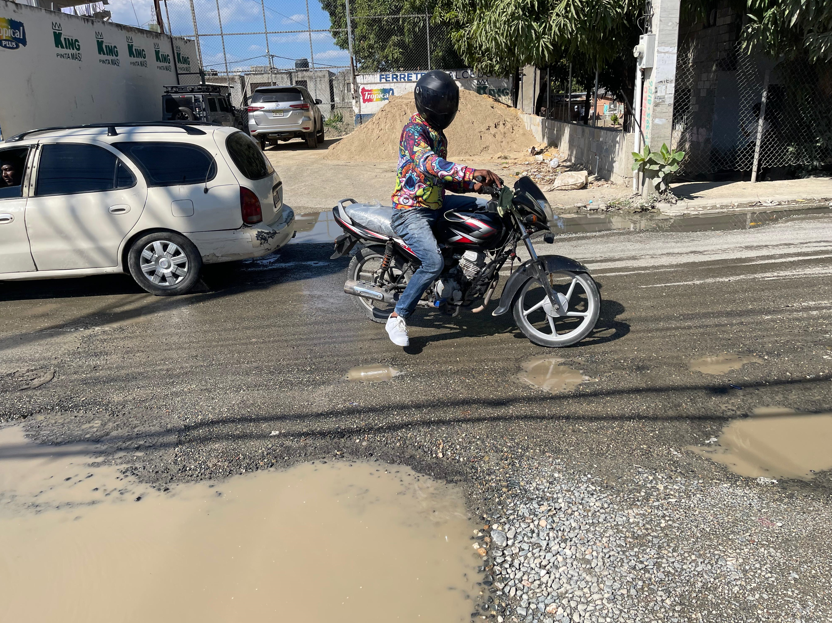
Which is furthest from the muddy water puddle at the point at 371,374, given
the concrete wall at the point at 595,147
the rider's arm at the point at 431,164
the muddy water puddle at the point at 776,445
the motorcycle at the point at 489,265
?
the concrete wall at the point at 595,147

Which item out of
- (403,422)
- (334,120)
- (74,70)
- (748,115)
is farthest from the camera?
Result: (334,120)

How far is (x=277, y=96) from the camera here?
21.2m

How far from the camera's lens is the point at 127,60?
70.1 feet

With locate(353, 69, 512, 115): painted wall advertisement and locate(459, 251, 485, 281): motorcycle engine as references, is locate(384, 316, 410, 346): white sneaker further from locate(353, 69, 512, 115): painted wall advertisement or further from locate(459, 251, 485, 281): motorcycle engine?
locate(353, 69, 512, 115): painted wall advertisement

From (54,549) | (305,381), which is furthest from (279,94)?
(54,549)

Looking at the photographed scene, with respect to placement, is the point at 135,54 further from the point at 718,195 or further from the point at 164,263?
the point at 718,195

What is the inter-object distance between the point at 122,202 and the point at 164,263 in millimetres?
727

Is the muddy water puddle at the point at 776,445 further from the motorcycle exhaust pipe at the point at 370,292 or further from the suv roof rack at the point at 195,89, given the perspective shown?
the suv roof rack at the point at 195,89

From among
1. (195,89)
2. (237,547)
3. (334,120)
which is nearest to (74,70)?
(195,89)

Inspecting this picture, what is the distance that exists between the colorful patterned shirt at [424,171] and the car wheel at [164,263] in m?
2.85

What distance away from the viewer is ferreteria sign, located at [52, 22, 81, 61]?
1691 centimetres

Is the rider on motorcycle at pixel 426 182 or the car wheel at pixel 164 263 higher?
the rider on motorcycle at pixel 426 182

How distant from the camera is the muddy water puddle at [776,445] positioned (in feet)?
11.0

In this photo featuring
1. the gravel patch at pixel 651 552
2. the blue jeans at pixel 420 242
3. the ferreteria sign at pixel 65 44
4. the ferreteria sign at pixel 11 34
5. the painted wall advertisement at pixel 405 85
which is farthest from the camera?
the painted wall advertisement at pixel 405 85
